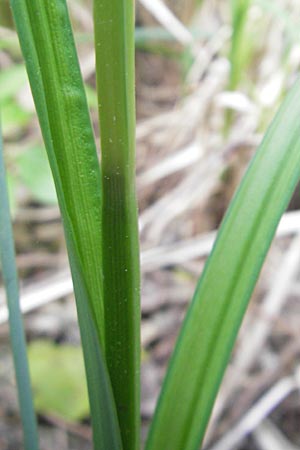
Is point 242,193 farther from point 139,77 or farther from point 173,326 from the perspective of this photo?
point 139,77

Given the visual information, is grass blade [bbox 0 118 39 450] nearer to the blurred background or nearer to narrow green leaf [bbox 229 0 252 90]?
the blurred background

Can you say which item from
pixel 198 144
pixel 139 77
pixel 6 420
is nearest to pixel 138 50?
pixel 139 77

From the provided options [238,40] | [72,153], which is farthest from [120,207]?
[238,40]

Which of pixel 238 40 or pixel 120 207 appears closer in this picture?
pixel 120 207

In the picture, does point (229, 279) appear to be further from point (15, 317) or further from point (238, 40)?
point (238, 40)

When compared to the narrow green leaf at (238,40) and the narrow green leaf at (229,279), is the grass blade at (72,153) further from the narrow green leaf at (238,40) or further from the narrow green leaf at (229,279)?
the narrow green leaf at (238,40)
